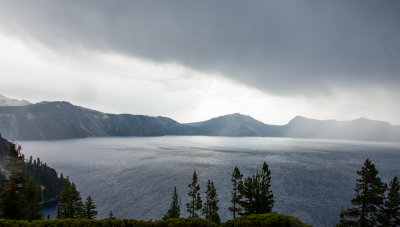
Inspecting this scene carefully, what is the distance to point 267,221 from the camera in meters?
19.9

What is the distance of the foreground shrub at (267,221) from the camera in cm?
1926

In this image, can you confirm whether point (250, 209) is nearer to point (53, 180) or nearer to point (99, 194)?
point (99, 194)

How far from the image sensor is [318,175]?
112 meters

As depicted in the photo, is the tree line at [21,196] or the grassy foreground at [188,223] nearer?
the grassy foreground at [188,223]

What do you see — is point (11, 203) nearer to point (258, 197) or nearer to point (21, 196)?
point (21, 196)

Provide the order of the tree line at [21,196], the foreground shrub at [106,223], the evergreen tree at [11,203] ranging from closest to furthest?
the foreground shrub at [106,223]
the evergreen tree at [11,203]
the tree line at [21,196]

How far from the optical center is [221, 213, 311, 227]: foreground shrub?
1926 centimetres

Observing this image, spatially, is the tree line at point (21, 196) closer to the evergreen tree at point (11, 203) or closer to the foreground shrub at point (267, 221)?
the evergreen tree at point (11, 203)

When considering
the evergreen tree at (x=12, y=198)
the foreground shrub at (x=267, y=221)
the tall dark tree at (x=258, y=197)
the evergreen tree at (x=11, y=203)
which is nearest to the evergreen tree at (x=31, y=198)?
the evergreen tree at (x=12, y=198)

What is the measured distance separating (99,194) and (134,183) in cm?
1808

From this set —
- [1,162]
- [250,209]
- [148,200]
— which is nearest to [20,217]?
[250,209]

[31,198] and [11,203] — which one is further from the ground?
[11,203]

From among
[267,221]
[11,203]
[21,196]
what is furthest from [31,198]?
[267,221]

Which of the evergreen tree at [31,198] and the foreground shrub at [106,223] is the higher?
the foreground shrub at [106,223]
